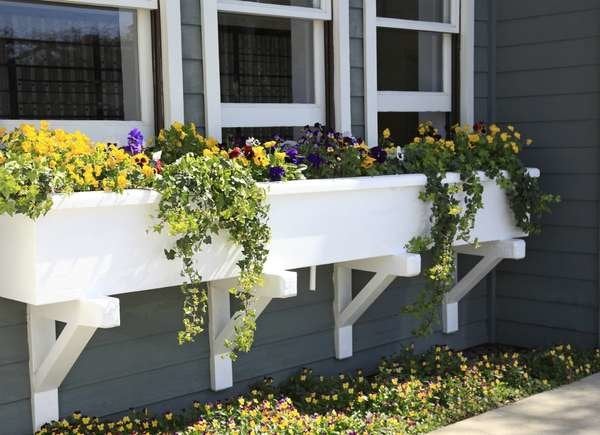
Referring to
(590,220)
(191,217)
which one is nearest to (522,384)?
(590,220)

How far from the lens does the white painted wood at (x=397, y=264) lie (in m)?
3.75

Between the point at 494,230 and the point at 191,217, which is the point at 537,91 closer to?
the point at 494,230

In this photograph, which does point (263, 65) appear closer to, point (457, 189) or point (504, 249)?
point (457, 189)

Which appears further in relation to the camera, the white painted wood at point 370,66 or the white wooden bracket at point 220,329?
the white painted wood at point 370,66

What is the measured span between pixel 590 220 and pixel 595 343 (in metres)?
0.68

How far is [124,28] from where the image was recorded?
344cm

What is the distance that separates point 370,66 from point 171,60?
1136 mm

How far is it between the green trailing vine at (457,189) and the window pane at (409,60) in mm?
268

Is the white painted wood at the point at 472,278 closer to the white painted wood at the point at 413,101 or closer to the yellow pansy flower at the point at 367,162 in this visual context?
the white painted wood at the point at 413,101

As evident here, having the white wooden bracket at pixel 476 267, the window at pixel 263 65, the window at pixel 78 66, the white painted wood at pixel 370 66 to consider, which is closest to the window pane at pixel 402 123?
the white painted wood at pixel 370 66

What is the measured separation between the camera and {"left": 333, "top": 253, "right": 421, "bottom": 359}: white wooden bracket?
378 cm

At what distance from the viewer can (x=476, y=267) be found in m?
4.56

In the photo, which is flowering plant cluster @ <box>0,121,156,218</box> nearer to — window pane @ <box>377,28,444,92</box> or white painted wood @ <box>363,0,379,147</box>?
white painted wood @ <box>363,0,379,147</box>

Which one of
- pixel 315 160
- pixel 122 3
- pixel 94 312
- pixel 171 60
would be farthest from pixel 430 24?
pixel 94 312
